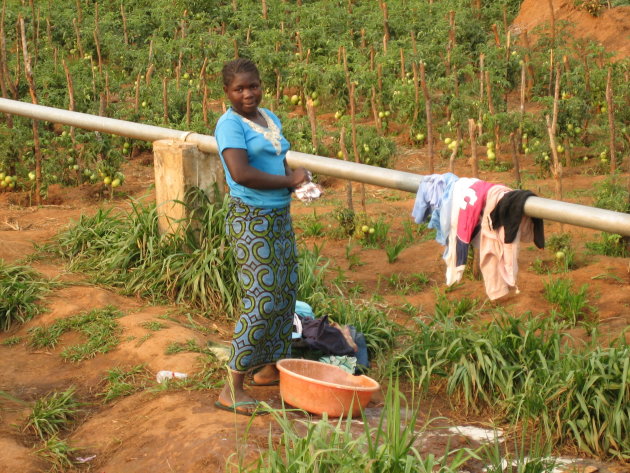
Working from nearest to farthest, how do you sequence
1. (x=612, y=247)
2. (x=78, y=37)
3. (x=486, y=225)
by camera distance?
(x=486, y=225) < (x=612, y=247) < (x=78, y=37)

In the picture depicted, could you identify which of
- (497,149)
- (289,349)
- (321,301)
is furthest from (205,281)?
(497,149)

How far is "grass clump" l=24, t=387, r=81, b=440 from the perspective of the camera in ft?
14.1

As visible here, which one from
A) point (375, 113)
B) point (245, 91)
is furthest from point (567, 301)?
point (375, 113)

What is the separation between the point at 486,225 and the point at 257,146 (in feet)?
3.54

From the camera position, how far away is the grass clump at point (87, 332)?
5039mm

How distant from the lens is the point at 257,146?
4.11m

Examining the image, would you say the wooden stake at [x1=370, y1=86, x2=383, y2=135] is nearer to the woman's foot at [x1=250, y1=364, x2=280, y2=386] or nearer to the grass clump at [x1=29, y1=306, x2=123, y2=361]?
the grass clump at [x1=29, y1=306, x2=123, y2=361]

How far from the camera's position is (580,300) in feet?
18.9

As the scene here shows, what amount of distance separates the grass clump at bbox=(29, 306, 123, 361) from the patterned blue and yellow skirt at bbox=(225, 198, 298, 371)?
1076mm

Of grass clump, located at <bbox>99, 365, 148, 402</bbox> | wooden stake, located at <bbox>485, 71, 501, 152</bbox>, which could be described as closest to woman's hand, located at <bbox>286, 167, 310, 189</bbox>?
grass clump, located at <bbox>99, 365, 148, 402</bbox>

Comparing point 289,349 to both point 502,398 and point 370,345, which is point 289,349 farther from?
point 502,398

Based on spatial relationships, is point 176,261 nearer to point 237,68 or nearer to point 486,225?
point 237,68

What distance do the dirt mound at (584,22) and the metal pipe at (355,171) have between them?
28.1 ft

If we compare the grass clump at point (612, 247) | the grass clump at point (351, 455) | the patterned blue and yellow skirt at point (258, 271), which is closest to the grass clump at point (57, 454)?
the patterned blue and yellow skirt at point (258, 271)
